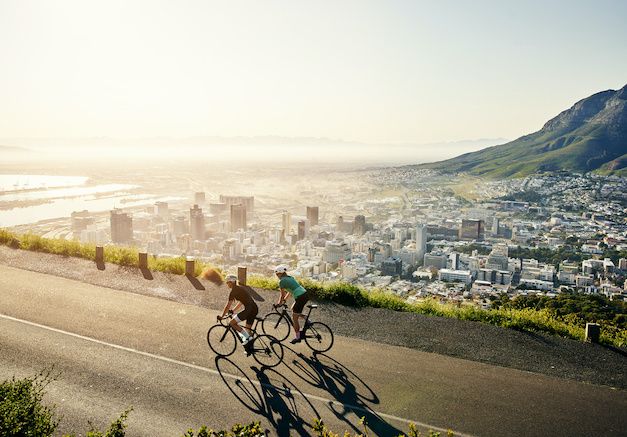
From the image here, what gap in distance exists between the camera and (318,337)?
10203mm

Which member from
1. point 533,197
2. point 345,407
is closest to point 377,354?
point 345,407

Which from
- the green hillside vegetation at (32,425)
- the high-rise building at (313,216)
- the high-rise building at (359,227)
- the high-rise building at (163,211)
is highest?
the green hillside vegetation at (32,425)

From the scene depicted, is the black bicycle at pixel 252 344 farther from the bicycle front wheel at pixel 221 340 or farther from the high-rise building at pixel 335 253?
the high-rise building at pixel 335 253

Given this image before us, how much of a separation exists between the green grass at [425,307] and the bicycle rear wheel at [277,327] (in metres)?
2.17

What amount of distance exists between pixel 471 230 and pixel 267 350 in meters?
43.9

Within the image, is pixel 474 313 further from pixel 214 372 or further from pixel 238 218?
pixel 238 218

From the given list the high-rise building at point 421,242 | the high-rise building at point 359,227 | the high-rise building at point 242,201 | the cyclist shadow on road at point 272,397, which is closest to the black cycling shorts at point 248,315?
the cyclist shadow on road at point 272,397

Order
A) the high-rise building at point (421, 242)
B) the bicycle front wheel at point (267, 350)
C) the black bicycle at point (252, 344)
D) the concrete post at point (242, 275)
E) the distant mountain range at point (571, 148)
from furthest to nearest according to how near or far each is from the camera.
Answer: the distant mountain range at point (571, 148) < the high-rise building at point (421, 242) < the concrete post at point (242, 275) < the black bicycle at point (252, 344) < the bicycle front wheel at point (267, 350)

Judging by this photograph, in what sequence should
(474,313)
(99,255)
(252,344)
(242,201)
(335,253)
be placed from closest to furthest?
(252,344) → (474,313) → (99,255) → (335,253) → (242,201)

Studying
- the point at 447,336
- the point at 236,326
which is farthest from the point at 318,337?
the point at 447,336

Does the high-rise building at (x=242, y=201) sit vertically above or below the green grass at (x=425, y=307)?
below

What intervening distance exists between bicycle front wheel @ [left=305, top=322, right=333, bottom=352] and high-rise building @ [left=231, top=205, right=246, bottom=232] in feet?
112

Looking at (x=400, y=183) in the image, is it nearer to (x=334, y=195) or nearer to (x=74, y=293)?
(x=334, y=195)

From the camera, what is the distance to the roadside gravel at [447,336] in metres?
9.28
